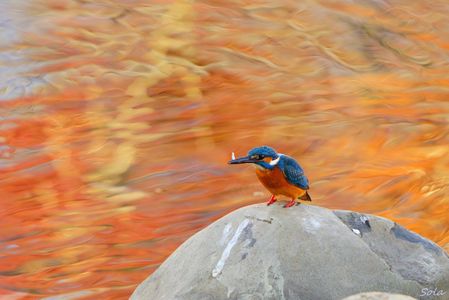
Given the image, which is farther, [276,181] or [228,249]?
[228,249]

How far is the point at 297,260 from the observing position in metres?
3.01

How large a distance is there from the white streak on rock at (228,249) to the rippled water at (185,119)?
122cm

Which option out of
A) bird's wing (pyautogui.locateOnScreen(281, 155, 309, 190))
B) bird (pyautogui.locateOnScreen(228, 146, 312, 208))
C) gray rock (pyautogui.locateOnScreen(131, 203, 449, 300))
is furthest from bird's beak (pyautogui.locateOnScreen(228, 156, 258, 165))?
gray rock (pyautogui.locateOnScreen(131, 203, 449, 300))

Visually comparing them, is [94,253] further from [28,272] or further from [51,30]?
[51,30]

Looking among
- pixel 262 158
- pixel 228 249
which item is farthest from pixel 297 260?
pixel 262 158

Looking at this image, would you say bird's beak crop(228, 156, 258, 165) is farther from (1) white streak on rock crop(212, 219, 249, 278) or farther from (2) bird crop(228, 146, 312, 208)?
(1) white streak on rock crop(212, 219, 249, 278)

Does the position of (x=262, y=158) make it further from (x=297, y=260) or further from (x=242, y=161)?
(x=297, y=260)

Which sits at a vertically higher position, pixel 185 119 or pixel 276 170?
pixel 276 170

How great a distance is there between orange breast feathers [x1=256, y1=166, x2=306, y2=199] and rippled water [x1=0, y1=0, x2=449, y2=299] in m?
1.42

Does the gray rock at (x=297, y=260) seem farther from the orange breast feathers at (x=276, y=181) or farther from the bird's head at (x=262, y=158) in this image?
the bird's head at (x=262, y=158)

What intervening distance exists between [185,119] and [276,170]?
2.92m

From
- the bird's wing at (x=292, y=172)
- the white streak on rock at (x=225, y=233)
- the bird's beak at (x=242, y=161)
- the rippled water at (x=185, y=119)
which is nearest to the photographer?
the bird's beak at (x=242, y=161)

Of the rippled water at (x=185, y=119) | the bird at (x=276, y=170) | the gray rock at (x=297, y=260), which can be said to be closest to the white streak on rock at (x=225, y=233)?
the gray rock at (x=297, y=260)

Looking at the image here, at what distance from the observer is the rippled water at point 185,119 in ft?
15.6
